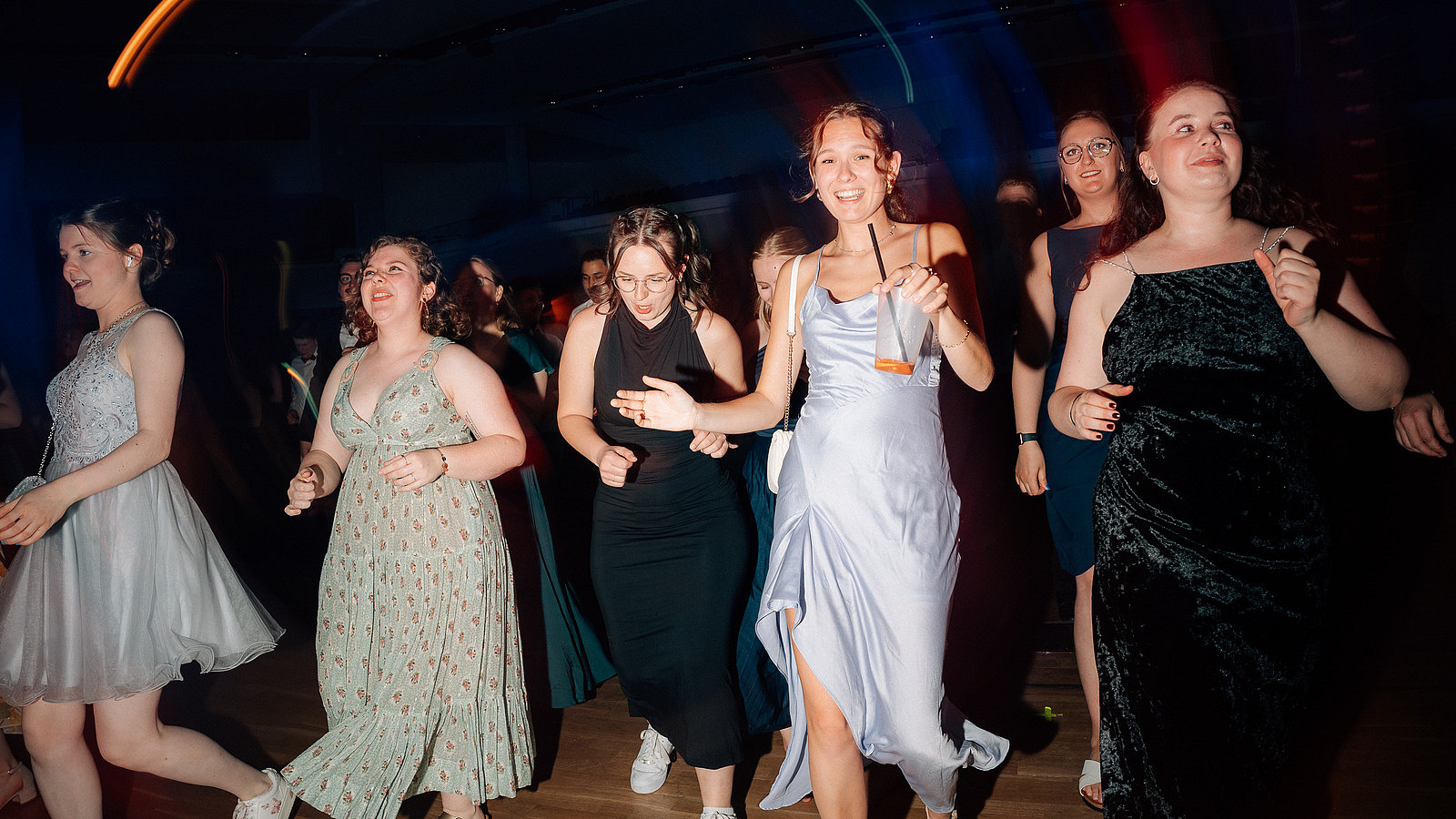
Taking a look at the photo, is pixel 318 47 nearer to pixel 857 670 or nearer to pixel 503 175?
pixel 503 175

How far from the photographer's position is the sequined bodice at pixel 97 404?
7.39 feet

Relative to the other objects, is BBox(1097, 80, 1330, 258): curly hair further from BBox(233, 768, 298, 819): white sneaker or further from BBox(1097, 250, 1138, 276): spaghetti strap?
BBox(233, 768, 298, 819): white sneaker

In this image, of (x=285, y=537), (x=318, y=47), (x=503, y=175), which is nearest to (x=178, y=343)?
(x=285, y=537)

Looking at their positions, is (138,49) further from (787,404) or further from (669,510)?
(787,404)

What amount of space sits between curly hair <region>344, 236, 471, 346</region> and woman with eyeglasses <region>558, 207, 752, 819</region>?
1.14 feet

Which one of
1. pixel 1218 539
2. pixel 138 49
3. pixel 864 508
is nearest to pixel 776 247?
pixel 864 508

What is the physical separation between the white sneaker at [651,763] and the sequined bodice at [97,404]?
1813 mm

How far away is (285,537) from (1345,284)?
22.0ft

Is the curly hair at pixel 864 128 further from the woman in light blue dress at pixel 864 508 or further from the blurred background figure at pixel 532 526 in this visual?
the blurred background figure at pixel 532 526

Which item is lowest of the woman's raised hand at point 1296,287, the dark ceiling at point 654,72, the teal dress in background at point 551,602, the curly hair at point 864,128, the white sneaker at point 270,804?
the white sneaker at point 270,804

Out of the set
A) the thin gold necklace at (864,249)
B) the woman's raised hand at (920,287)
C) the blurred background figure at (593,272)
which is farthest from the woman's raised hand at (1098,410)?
the blurred background figure at (593,272)

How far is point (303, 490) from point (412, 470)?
14.0 inches

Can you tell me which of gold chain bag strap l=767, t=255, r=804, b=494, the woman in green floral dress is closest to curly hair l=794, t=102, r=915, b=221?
gold chain bag strap l=767, t=255, r=804, b=494

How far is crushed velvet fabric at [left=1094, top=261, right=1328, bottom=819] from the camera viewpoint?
1.56m
